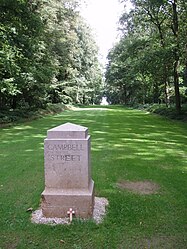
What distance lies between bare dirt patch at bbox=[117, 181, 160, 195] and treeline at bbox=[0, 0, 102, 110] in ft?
34.5

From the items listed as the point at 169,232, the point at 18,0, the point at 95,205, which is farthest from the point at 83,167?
the point at 18,0

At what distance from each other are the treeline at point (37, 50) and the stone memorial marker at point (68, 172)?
1095 centimetres

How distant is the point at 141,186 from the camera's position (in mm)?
5820

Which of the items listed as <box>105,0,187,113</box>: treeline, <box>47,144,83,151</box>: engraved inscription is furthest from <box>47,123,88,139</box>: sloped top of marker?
<box>105,0,187,113</box>: treeline

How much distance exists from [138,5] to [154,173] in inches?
813

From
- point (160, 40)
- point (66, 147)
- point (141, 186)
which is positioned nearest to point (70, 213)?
point (66, 147)

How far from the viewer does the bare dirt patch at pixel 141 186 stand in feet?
18.1

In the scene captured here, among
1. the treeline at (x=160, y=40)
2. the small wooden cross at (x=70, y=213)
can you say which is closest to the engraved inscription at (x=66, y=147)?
the small wooden cross at (x=70, y=213)

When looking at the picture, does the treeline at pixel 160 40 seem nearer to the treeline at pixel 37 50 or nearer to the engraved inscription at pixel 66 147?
the treeline at pixel 37 50

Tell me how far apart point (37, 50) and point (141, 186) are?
51.4 ft

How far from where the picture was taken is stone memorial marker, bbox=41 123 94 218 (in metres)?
4.32

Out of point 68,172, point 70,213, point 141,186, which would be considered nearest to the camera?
point 70,213

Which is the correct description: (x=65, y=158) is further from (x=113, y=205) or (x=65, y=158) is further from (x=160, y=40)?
(x=160, y=40)

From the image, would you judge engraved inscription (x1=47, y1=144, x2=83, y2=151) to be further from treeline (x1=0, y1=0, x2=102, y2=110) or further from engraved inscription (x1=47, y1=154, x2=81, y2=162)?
treeline (x1=0, y1=0, x2=102, y2=110)
